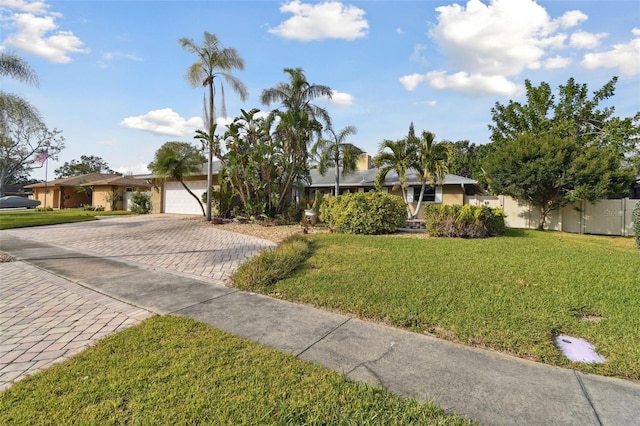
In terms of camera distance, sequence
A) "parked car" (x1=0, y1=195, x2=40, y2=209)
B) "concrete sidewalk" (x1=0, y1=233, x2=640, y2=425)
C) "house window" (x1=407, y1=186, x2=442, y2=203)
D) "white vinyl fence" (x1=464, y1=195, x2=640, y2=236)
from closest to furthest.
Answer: "concrete sidewalk" (x1=0, y1=233, x2=640, y2=425), "white vinyl fence" (x1=464, y1=195, x2=640, y2=236), "house window" (x1=407, y1=186, x2=442, y2=203), "parked car" (x1=0, y1=195, x2=40, y2=209)

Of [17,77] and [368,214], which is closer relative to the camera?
[17,77]

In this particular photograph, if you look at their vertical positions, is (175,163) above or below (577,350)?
above

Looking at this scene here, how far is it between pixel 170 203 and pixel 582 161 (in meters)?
24.6

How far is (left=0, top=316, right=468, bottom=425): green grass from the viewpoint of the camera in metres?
2.24

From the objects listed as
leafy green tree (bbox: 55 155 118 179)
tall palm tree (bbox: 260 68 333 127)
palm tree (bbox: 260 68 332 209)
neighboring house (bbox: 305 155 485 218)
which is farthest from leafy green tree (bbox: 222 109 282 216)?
leafy green tree (bbox: 55 155 118 179)

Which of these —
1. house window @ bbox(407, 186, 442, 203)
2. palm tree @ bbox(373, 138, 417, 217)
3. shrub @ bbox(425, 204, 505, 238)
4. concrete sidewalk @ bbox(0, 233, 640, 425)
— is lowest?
concrete sidewalk @ bbox(0, 233, 640, 425)

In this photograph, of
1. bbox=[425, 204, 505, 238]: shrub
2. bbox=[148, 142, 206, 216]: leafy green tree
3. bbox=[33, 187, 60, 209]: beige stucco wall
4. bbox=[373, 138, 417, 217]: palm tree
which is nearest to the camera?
bbox=[425, 204, 505, 238]: shrub

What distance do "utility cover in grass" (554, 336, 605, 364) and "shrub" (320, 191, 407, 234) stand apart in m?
8.05

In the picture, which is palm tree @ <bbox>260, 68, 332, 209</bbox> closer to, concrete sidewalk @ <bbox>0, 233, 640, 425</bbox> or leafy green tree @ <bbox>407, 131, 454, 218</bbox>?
leafy green tree @ <bbox>407, 131, 454, 218</bbox>

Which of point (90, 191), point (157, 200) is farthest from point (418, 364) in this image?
point (90, 191)

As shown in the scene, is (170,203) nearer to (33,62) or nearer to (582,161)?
(33,62)

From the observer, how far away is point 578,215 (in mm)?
15578

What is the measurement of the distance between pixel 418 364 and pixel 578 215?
57.1 ft

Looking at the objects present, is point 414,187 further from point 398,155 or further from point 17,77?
point 17,77
